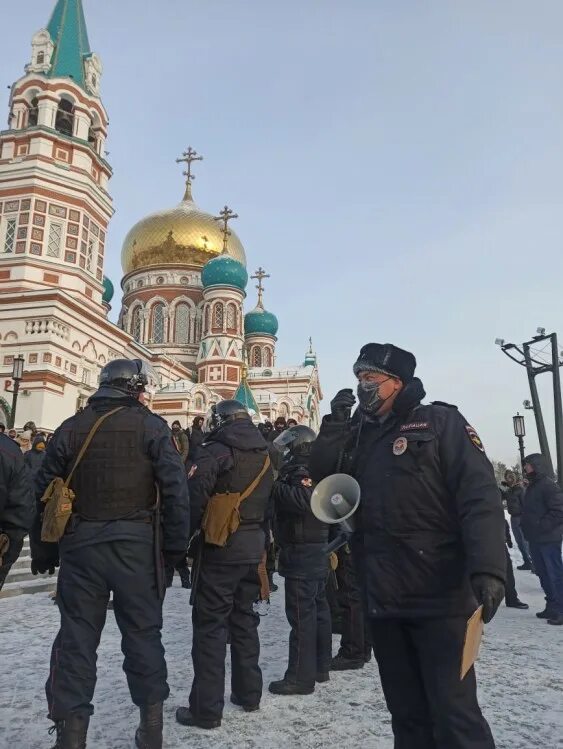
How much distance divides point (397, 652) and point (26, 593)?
22.5 feet

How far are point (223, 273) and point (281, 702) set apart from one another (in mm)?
38133

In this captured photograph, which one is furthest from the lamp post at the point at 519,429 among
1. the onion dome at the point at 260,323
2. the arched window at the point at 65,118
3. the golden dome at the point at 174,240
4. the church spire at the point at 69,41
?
the onion dome at the point at 260,323

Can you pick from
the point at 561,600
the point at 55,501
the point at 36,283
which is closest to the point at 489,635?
the point at 561,600

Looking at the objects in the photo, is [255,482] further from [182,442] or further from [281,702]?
[182,442]

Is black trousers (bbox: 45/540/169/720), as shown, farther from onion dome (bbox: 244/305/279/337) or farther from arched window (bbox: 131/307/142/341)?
onion dome (bbox: 244/305/279/337)

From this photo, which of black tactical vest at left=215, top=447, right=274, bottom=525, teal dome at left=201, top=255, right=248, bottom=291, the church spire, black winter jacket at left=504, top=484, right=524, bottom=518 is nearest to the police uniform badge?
black tactical vest at left=215, top=447, right=274, bottom=525

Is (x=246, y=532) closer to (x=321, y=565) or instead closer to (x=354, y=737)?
(x=321, y=565)

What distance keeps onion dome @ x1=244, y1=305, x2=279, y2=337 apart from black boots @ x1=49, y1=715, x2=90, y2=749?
4787 cm

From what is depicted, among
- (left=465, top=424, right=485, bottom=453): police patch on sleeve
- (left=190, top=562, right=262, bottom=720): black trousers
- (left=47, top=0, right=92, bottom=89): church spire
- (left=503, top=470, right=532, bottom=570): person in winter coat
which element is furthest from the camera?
(left=47, top=0, right=92, bottom=89): church spire

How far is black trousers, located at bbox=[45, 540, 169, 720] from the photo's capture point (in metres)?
3.20

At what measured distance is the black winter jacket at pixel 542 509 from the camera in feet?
24.0

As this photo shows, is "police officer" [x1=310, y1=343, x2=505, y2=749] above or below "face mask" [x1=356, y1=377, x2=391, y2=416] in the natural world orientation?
below

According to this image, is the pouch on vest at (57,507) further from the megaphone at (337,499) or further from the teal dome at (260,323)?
the teal dome at (260,323)

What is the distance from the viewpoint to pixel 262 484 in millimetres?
4219
